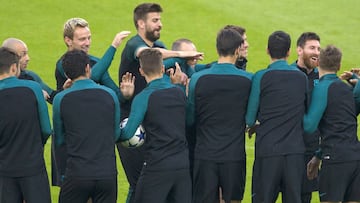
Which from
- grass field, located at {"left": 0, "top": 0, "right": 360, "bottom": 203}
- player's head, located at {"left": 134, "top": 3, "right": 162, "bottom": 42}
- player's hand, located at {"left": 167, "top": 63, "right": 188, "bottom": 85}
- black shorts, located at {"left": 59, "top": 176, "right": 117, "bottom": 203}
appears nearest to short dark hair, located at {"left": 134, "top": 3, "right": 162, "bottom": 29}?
player's head, located at {"left": 134, "top": 3, "right": 162, "bottom": 42}

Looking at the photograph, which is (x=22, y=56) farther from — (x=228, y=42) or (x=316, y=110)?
(x=316, y=110)

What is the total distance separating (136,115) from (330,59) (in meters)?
2.08

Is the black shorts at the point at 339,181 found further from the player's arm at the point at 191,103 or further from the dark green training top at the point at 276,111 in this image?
the player's arm at the point at 191,103

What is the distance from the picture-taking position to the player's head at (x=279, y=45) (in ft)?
31.6

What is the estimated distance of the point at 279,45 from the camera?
9.63 metres

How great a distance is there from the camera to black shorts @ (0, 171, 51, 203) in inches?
355

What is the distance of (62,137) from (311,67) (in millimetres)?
3072

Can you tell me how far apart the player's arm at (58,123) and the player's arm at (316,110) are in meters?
2.39

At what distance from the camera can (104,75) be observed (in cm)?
1002

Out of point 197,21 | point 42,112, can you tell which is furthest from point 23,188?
point 197,21

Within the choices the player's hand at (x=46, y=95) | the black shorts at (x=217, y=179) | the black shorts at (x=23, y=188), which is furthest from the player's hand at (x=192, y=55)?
the black shorts at (x=23, y=188)

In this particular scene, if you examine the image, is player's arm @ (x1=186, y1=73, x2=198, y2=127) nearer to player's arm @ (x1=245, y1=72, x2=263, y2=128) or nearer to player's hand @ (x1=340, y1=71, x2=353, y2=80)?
player's arm @ (x1=245, y1=72, x2=263, y2=128)

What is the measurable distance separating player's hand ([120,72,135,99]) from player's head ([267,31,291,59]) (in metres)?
1.41

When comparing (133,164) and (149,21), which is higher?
(149,21)
